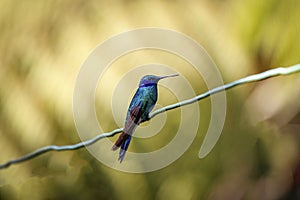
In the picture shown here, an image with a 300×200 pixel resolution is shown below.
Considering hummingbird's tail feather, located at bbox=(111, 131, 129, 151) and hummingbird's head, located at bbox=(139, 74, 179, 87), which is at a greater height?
hummingbird's head, located at bbox=(139, 74, 179, 87)

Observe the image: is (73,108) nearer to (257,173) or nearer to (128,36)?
(128,36)

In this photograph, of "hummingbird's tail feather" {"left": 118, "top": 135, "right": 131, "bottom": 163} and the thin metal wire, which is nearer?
the thin metal wire

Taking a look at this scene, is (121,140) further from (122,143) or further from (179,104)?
(179,104)

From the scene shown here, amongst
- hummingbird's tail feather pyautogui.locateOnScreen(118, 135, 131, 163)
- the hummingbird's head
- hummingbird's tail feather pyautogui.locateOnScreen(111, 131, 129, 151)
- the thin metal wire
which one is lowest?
hummingbird's tail feather pyautogui.locateOnScreen(118, 135, 131, 163)

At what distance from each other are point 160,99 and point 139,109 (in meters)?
0.05

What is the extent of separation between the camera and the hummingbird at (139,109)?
990mm

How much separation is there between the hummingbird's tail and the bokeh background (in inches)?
0.7

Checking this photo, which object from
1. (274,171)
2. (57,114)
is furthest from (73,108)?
(274,171)

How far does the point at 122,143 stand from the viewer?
3.28 feet

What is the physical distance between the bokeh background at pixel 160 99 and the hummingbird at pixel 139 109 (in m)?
0.02

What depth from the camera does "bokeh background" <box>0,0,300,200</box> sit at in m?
0.83

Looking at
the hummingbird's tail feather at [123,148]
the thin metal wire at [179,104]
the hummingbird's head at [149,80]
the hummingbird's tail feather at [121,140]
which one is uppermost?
the hummingbird's head at [149,80]

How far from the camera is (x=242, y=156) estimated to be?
874 millimetres

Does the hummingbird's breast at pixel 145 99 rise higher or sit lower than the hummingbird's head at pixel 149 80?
lower
